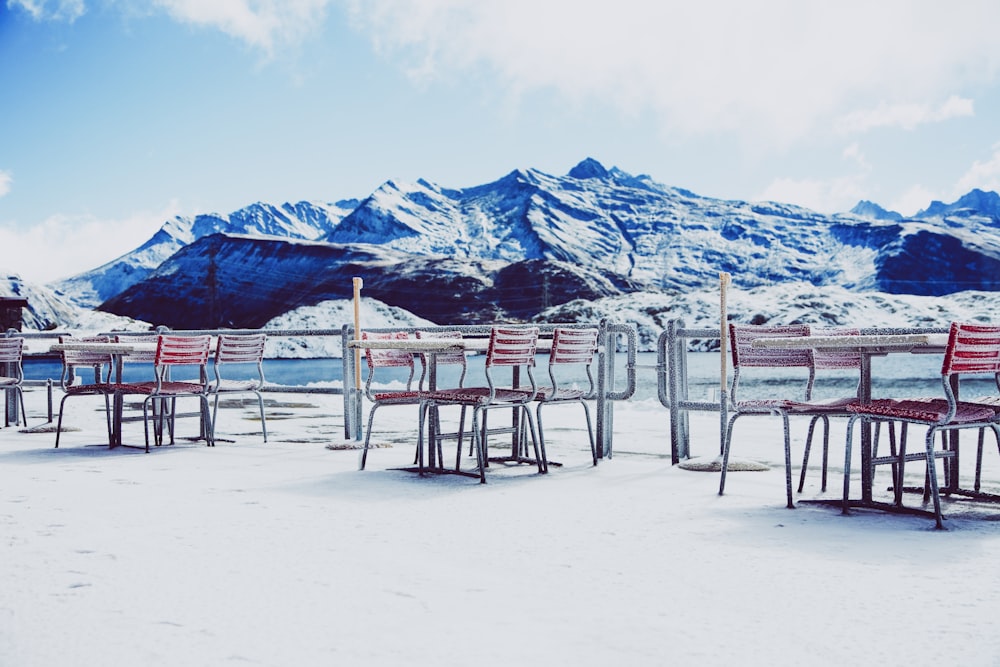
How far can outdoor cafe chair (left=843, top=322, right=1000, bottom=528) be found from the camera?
3.67 metres

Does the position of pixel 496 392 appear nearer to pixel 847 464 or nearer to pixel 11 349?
pixel 847 464

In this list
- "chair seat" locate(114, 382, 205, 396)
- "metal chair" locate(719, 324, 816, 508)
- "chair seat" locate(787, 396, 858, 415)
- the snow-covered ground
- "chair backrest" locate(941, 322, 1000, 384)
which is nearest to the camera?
the snow-covered ground

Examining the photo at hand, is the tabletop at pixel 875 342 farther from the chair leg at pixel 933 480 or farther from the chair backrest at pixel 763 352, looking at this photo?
the chair leg at pixel 933 480

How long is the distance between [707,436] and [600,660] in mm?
5601

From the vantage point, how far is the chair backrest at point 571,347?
5.49m

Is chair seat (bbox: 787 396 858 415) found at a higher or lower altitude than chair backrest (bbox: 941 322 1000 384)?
lower

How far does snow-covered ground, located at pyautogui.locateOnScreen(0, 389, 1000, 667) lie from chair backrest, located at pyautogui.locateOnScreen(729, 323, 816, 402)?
673 millimetres

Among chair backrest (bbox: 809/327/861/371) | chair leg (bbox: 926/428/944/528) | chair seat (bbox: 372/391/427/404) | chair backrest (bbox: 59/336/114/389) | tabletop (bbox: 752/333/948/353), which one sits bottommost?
chair leg (bbox: 926/428/944/528)

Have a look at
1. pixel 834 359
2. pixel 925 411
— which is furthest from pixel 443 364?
pixel 925 411

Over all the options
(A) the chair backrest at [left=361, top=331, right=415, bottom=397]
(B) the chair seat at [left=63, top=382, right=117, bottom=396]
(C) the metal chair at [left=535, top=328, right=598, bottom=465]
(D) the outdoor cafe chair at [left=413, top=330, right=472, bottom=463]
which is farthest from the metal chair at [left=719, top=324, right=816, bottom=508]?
(B) the chair seat at [left=63, top=382, right=117, bottom=396]

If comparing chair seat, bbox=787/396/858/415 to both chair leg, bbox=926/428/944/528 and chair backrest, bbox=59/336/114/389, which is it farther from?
chair backrest, bbox=59/336/114/389

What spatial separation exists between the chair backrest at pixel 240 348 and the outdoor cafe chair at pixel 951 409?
4894 millimetres

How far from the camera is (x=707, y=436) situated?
7574mm

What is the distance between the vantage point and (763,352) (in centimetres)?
489
